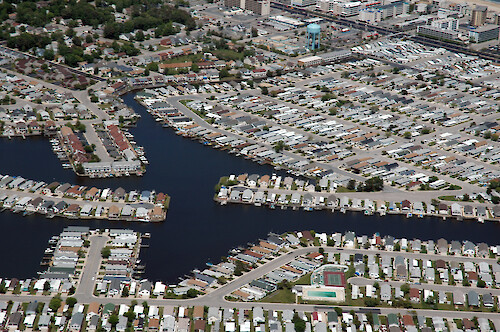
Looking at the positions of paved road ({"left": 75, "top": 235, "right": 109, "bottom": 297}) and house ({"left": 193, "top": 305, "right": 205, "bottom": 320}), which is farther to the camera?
paved road ({"left": 75, "top": 235, "right": 109, "bottom": 297})

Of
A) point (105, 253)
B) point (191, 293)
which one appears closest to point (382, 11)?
point (105, 253)

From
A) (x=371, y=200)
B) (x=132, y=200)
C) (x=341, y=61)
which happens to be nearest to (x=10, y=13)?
(x=341, y=61)

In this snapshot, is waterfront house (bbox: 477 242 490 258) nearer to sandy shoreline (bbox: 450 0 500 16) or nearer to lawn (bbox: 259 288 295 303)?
lawn (bbox: 259 288 295 303)

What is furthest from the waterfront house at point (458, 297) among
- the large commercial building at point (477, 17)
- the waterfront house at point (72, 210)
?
the large commercial building at point (477, 17)

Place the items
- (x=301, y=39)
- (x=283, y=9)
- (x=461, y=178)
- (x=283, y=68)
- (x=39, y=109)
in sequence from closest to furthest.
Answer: (x=461, y=178)
(x=39, y=109)
(x=283, y=68)
(x=301, y=39)
(x=283, y=9)

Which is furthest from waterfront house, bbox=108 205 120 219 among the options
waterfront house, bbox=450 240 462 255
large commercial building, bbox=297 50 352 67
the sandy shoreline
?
the sandy shoreline

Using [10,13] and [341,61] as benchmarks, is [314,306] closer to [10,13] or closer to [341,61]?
[341,61]
